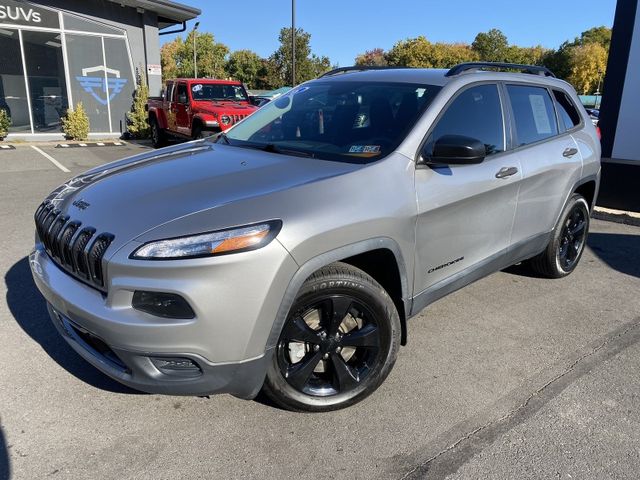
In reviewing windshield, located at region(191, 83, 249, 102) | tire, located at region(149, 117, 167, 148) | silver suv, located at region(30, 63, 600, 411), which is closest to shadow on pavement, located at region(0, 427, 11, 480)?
silver suv, located at region(30, 63, 600, 411)

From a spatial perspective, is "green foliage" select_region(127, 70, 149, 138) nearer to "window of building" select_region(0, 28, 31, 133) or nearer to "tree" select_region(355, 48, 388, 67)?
"window of building" select_region(0, 28, 31, 133)

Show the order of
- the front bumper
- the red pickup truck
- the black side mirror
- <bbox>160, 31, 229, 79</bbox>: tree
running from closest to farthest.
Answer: the front bumper, the black side mirror, the red pickup truck, <bbox>160, 31, 229, 79</bbox>: tree

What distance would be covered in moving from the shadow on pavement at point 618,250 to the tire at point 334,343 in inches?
140

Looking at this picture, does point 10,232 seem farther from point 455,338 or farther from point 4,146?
point 4,146

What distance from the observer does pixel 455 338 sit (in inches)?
141

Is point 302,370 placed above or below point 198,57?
below

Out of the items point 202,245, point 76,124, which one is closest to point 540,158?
point 202,245

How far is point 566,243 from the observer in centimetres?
472

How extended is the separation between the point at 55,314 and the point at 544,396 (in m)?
2.72

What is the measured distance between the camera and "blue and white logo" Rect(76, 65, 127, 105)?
52.6 ft

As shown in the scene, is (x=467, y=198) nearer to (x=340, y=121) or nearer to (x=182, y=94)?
(x=340, y=121)

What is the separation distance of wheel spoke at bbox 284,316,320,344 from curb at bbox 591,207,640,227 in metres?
6.38

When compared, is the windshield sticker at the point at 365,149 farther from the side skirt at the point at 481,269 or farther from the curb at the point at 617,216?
the curb at the point at 617,216

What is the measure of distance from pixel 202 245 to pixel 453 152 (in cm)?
151
